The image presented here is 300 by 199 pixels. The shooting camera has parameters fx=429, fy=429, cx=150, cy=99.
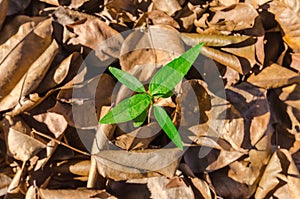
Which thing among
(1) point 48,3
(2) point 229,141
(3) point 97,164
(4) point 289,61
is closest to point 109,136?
(3) point 97,164

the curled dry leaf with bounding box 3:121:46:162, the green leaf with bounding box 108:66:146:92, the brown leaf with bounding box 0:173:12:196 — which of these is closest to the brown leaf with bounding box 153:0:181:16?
the green leaf with bounding box 108:66:146:92

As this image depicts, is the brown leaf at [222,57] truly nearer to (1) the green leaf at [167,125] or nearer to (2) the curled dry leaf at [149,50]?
(2) the curled dry leaf at [149,50]

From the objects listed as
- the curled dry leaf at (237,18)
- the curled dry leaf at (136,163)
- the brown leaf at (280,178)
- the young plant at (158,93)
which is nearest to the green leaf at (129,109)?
the young plant at (158,93)

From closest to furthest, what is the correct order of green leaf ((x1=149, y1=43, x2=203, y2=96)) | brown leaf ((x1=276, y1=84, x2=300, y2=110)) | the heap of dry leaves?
green leaf ((x1=149, y1=43, x2=203, y2=96)) → the heap of dry leaves → brown leaf ((x1=276, y1=84, x2=300, y2=110))

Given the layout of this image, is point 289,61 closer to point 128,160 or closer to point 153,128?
point 153,128

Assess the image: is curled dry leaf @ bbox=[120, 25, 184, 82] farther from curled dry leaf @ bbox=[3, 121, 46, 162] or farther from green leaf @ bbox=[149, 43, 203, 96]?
curled dry leaf @ bbox=[3, 121, 46, 162]

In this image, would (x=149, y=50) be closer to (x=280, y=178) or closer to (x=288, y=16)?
(x=288, y=16)

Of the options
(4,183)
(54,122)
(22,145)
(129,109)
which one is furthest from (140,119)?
(4,183)
